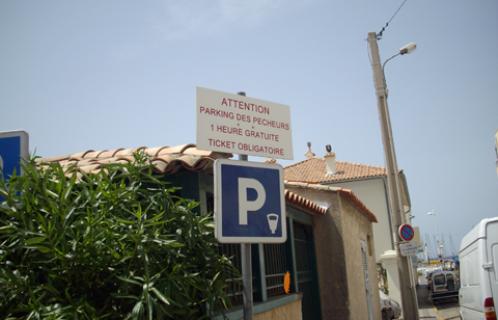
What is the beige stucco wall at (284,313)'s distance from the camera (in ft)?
22.2

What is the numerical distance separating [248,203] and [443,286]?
91.6 feet

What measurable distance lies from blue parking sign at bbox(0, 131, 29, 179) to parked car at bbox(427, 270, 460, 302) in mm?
28095

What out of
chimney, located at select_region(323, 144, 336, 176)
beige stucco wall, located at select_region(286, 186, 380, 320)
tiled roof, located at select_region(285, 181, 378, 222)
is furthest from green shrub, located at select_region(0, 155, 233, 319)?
chimney, located at select_region(323, 144, 336, 176)

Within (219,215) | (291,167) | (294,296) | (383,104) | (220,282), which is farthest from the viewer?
(291,167)

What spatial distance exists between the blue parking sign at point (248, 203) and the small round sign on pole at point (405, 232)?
8.63 m

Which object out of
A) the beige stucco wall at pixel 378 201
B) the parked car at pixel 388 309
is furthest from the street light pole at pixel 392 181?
the beige stucco wall at pixel 378 201

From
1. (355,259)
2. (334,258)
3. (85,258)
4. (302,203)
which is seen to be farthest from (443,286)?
(85,258)

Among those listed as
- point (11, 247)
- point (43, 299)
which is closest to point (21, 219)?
point (11, 247)

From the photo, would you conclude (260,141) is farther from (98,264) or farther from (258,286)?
(258,286)

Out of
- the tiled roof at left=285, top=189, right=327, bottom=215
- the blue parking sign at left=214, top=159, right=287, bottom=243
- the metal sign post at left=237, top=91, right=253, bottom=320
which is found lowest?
the metal sign post at left=237, top=91, right=253, bottom=320

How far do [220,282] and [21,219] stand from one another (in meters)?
1.57

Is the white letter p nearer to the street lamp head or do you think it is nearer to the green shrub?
the green shrub

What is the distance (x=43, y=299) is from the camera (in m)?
3.44

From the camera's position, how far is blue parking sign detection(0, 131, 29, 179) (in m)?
3.41
